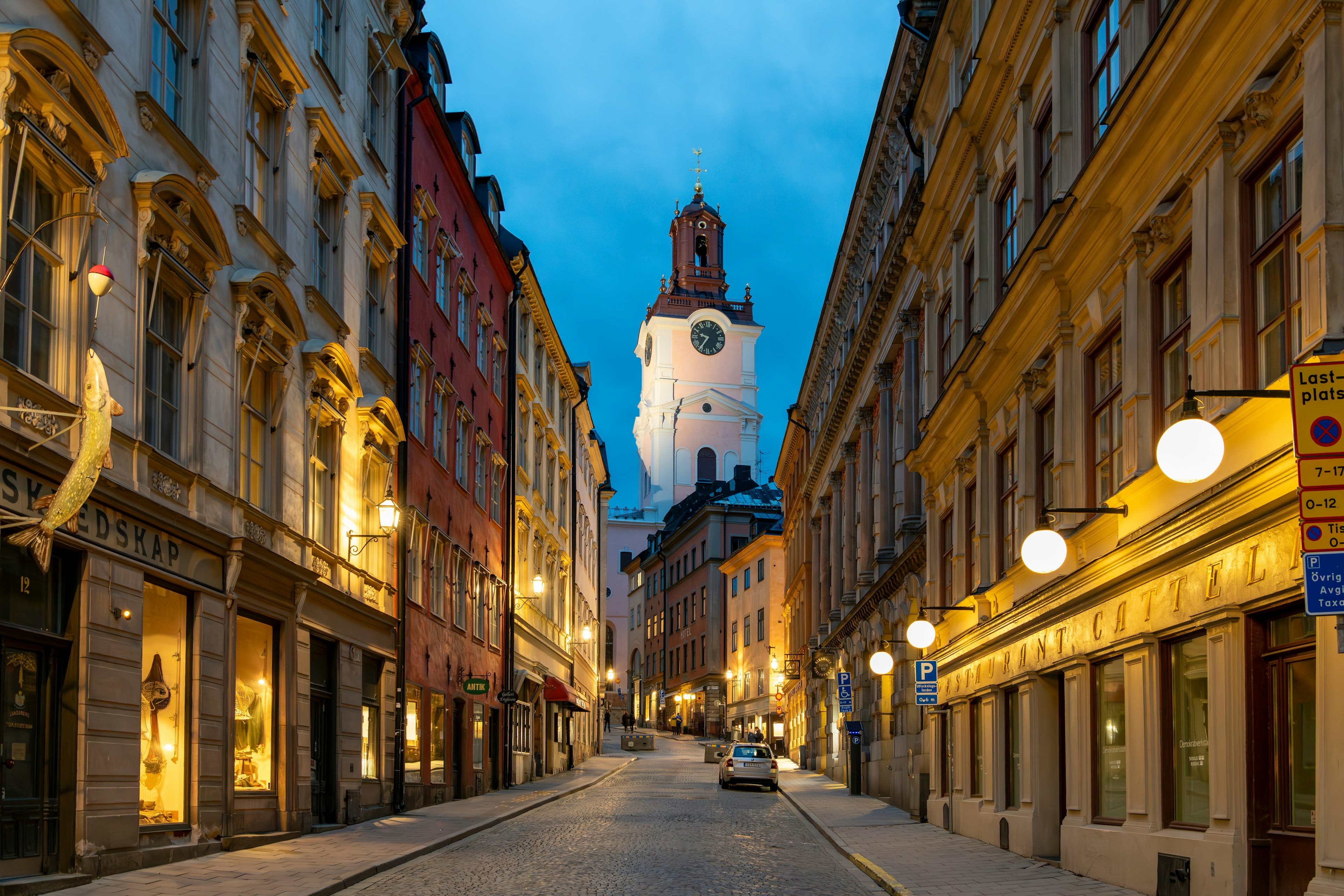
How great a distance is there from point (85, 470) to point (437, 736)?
21.0 meters

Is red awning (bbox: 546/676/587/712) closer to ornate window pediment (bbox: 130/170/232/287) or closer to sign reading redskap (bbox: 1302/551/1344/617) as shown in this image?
ornate window pediment (bbox: 130/170/232/287)

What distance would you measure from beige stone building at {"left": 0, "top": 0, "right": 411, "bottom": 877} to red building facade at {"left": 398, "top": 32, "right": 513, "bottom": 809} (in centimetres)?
257

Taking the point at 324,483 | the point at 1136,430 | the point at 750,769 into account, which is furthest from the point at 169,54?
the point at 750,769

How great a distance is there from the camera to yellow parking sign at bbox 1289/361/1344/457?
7996 millimetres

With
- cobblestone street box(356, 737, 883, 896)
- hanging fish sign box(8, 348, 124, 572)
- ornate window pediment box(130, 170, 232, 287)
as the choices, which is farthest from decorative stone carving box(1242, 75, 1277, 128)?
ornate window pediment box(130, 170, 232, 287)

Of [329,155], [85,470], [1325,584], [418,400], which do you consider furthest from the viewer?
[418,400]

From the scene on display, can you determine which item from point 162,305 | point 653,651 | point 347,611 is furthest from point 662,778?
point 653,651

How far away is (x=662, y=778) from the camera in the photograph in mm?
48219

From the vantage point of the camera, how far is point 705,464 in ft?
409

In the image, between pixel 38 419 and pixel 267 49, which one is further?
pixel 267 49

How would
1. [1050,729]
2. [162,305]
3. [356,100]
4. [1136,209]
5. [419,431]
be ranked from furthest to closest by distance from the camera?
[419,431]
[356,100]
[1050,729]
[162,305]
[1136,209]

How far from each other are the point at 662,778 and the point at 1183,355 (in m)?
37.0

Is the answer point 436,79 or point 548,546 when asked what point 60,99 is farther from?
point 548,546

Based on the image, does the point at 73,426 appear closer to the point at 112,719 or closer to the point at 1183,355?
the point at 112,719
